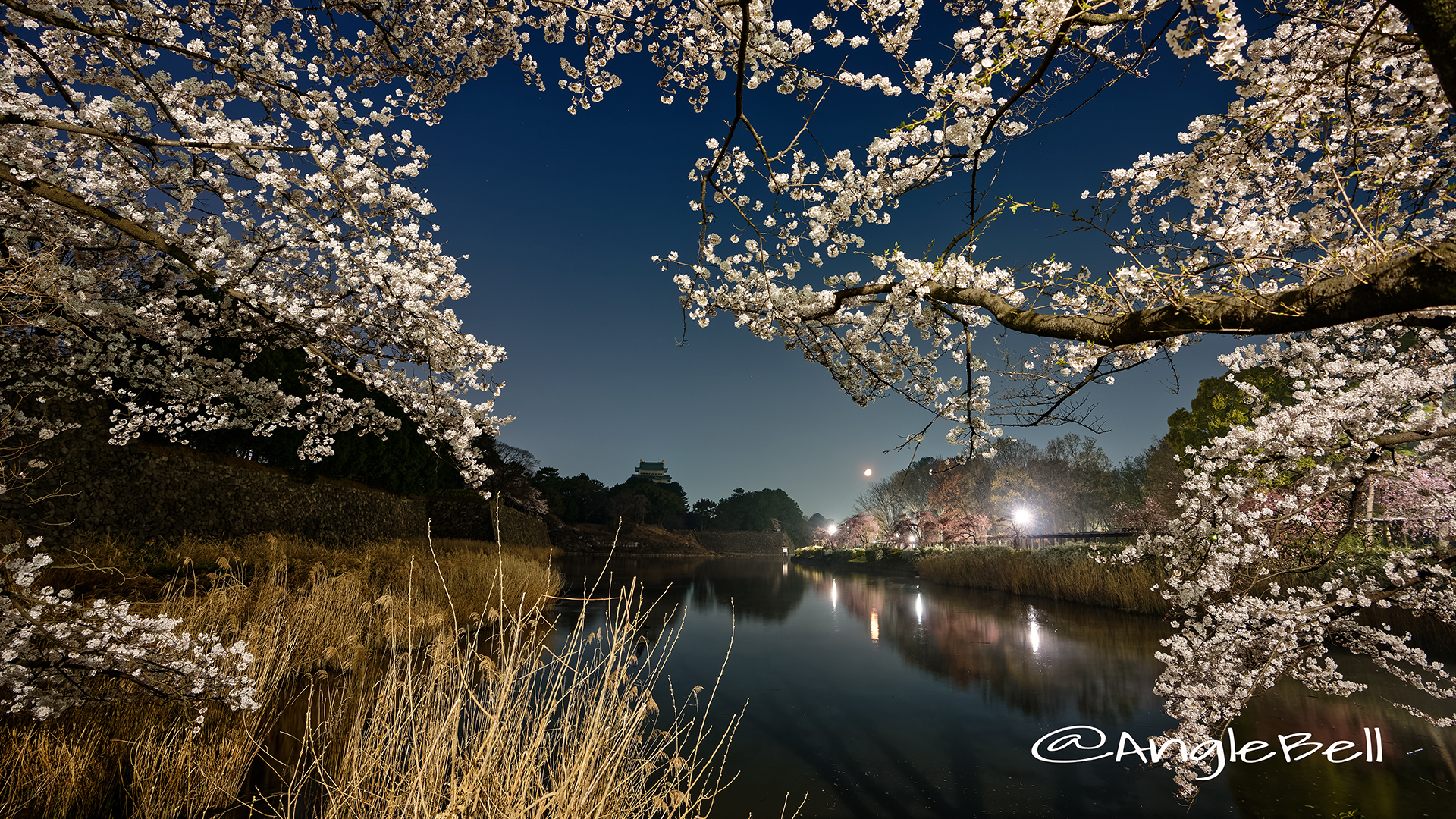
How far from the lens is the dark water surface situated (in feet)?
17.5

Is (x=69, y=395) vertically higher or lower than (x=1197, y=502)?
higher

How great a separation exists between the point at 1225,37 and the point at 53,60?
840 cm

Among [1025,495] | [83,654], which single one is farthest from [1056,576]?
[1025,495]

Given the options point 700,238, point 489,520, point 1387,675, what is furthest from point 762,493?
point 700,238

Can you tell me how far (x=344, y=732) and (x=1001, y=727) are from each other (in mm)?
8048

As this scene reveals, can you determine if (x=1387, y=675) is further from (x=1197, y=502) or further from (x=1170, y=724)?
(x=1197, y=502)

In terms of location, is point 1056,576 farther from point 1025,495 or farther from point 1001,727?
point 1025,495

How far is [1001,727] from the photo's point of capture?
24.1 feet

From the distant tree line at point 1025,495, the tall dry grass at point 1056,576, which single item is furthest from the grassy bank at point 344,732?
the distant tree line at point 1025,495

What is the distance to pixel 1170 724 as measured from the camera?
23.6 feet

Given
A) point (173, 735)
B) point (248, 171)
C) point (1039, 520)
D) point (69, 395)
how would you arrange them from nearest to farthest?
point (248, 171) → point (173, 735) → point (69, 395) → point (1039, 520)

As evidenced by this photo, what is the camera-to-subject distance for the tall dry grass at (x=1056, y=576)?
13.3m

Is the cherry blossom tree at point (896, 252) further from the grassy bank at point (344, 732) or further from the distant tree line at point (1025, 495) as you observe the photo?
the distant tree line at point (1025, 495)
